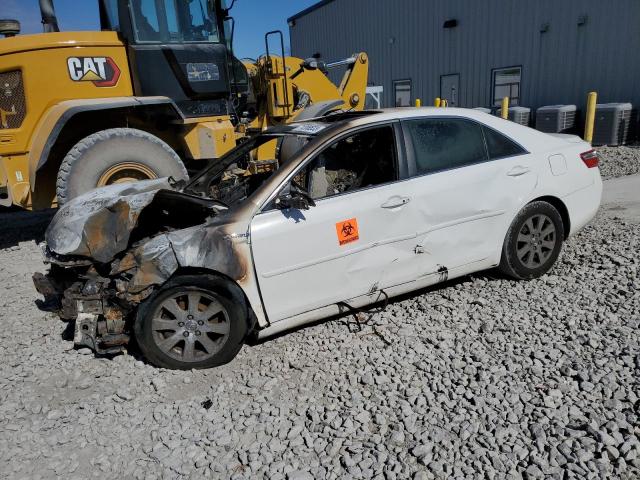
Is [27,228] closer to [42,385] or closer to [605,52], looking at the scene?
[42,385]

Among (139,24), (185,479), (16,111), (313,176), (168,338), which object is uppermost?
(139,24)

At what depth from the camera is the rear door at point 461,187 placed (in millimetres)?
3613

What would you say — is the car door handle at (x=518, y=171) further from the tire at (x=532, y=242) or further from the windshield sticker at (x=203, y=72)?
the windshield sticker at (x=203, y=72)

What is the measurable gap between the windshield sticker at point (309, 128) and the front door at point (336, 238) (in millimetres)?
224

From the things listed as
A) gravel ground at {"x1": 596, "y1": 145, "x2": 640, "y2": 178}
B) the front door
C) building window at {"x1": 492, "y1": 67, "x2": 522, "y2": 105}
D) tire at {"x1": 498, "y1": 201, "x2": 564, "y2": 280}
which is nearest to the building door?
building window at {"x1": 492, "y1": 67, "x2": 522, "y2": 105}

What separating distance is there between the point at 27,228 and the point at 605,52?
46.0ft

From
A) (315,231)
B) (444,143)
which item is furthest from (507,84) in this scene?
(315,231)

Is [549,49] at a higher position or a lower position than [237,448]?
higher

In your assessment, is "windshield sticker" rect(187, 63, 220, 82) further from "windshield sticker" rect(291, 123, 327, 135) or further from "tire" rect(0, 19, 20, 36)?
"windshield sticker" rect(291, 123, 327, 135)

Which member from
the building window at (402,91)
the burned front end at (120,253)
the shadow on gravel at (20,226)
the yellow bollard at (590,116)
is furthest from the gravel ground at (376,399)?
the building window at (402,91)

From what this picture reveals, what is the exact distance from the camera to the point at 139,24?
603cm

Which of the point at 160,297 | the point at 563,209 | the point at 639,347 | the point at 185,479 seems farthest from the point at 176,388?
the point at 563,209

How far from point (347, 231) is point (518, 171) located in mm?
1618

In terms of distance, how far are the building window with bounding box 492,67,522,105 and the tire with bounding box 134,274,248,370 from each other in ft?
48.6
